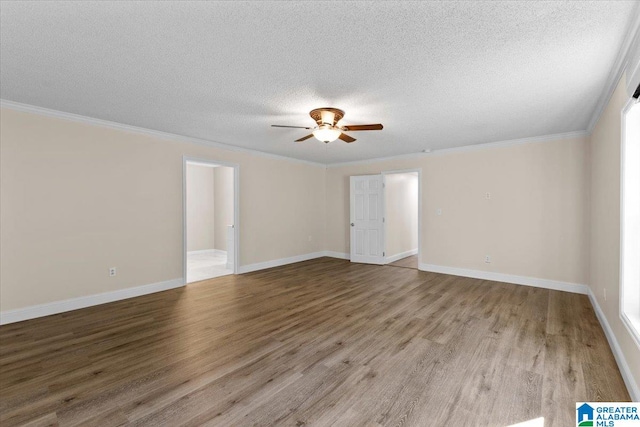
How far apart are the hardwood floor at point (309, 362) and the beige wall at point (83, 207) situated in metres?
0.52

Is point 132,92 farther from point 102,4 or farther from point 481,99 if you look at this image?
point 481,99

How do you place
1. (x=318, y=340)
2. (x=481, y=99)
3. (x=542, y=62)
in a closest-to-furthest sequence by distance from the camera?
(x=542, y=62) < (x=318, y=340) < (x=481, y=99)

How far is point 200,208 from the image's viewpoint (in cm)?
855

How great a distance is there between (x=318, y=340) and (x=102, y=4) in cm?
306

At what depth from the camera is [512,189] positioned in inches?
200

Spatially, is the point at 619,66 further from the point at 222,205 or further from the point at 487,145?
the point at 222,205

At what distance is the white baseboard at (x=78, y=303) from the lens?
11.1 ft

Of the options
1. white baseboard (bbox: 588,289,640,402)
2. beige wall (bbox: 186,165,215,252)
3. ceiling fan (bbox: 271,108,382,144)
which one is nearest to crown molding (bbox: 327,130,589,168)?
white baseboard (bbox: 588,289,640,402)

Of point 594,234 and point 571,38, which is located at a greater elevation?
point 571,38

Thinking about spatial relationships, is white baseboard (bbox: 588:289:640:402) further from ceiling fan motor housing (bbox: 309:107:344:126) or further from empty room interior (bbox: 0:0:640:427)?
ceiling fan motor housing (bbox: 309:107:344:126)

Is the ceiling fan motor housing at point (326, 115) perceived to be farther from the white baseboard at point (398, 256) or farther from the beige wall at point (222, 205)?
the beige wall at point (222, 205)

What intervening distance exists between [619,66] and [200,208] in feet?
28.3

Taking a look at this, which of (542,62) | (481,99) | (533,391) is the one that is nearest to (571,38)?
(542,62)

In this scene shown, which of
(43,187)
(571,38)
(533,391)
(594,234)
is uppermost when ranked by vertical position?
(571,38)
